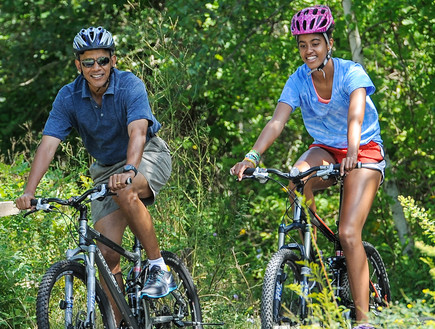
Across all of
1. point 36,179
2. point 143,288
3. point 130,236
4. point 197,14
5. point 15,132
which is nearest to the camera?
point 36,179

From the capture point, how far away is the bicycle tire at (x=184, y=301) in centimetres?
540

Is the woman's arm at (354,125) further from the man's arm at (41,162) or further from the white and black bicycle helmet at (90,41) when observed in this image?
the man's arm at (41,162)

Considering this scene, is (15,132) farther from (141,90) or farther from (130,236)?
(141,90)

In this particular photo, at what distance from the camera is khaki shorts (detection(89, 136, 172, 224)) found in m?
5.02

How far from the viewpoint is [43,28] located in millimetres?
13594

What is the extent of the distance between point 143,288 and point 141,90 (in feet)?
3.88

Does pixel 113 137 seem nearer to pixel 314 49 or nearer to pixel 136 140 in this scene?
pixel 136 140

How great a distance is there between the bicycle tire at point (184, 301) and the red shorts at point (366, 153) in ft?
4.04

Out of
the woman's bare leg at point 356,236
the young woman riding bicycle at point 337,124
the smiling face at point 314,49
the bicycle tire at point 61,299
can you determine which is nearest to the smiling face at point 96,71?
the young woman riding bicycle at point 337,124

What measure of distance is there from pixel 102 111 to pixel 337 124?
1.45 metres

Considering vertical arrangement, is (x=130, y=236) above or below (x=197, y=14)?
below

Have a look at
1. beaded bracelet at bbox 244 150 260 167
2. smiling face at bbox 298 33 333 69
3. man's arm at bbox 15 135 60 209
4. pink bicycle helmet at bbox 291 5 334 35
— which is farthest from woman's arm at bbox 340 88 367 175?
man's arm at bbox 15 135 60 209

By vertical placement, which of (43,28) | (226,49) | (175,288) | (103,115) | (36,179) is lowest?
(175,288)

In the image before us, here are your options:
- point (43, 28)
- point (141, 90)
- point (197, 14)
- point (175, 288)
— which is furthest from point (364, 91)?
point (43, 28)
